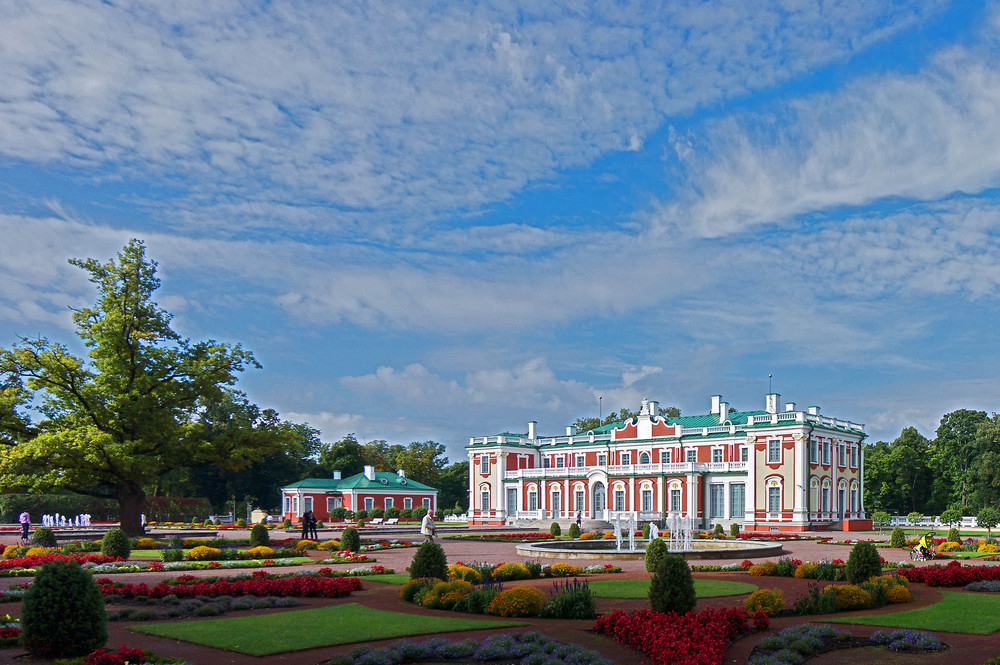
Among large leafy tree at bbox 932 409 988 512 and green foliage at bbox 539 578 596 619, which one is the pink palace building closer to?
large leafy tree at bbox 932 409 988 512

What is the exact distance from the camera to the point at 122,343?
38.4 meters

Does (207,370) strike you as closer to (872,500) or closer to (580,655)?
(580,655)

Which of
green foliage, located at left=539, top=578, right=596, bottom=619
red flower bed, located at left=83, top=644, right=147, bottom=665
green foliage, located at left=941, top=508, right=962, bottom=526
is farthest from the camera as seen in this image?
green foliage, located at left=941, top=508, right=962, bottom=526

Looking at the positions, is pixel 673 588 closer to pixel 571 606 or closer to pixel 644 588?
pixel 571 606

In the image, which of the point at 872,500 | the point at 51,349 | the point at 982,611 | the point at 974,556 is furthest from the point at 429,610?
the point at 872,500

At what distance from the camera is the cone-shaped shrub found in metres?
18.6

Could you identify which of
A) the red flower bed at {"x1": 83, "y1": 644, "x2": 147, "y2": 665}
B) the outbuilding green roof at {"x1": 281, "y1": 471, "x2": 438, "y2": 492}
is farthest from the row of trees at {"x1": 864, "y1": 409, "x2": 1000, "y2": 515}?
the red flower bed at {"x1": 83, "y1": 644, "x2": 147, "y2": 665}

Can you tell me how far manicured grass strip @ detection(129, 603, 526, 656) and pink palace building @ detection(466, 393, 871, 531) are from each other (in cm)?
4370

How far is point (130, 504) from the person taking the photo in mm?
38656

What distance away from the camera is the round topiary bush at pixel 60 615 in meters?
10.9

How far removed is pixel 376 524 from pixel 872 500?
4300cm

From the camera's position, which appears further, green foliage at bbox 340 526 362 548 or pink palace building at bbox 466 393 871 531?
pink palace building at bbox 466 393 871 531

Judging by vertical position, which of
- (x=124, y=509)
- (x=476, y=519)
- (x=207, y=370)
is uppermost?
(x=207, y=370)

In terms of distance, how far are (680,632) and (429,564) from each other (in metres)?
7.93
